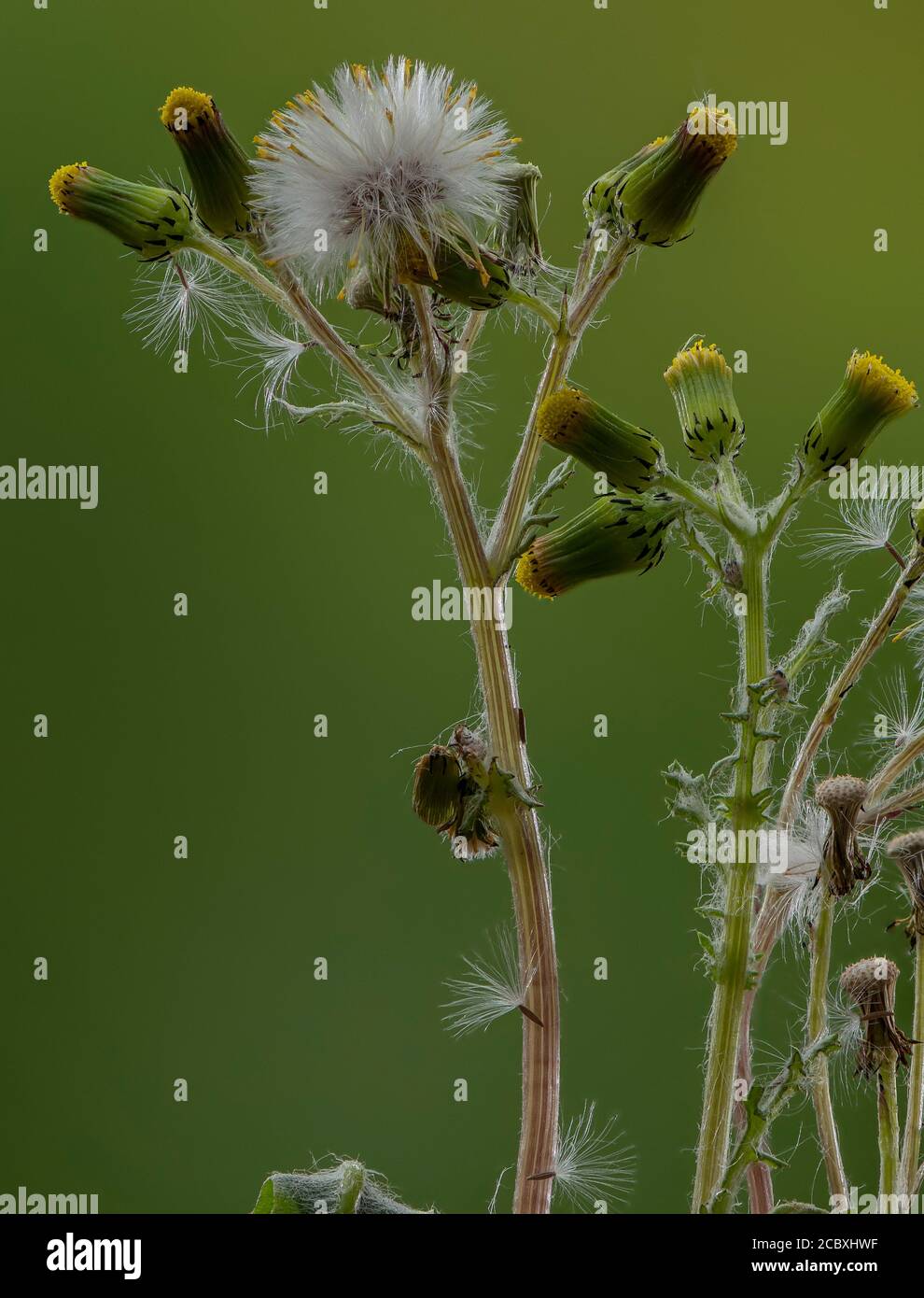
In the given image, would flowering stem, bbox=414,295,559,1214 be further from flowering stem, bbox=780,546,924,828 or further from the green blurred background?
the green blurred background

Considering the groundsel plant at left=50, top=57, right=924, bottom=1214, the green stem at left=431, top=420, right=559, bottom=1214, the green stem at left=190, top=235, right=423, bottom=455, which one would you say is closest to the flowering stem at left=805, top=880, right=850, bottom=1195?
the groundsel plant at left=50, top=57, right=924, bottom=1214

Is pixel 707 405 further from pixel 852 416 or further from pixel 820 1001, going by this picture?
pixel 820 1001

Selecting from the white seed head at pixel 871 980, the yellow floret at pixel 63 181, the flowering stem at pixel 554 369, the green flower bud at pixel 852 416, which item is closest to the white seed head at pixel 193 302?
the yellow floret at pixel 63 181

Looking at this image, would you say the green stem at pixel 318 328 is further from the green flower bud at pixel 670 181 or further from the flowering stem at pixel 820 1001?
the flowering stem at pixel 820 1001

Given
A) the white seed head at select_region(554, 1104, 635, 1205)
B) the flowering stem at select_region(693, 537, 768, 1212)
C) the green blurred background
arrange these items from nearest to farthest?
the flowering stem at select_region(693, 537, 768, 1212) → the white seed head at select_region(554, 1104, 635, 1205) → the green blurred background

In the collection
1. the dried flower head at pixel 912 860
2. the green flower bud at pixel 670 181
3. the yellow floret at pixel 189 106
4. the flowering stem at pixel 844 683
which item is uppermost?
the yellow floret at pixel 189 106

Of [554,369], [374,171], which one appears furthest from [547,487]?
[374,171]

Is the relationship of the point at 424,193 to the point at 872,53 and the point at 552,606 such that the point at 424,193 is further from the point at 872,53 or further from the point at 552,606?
the point at 872,53
